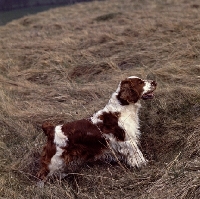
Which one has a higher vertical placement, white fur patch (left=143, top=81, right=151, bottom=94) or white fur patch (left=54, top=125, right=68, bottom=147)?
white fur patch (left=143, top=81, right=151, bottom=94)

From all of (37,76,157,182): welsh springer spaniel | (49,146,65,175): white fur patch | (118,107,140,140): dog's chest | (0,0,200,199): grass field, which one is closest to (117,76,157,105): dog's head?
(37,76,157,182): welsh springer spaniel

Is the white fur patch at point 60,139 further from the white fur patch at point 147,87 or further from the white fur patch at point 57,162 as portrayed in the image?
the white fur patch at point 147,87

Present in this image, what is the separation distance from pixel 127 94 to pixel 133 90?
8 centimetres

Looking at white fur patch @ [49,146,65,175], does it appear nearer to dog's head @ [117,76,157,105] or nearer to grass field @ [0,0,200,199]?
grass field @ [0,0,200,199]

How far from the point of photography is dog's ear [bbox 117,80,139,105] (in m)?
4.15

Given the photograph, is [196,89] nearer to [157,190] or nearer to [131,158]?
[131,158]

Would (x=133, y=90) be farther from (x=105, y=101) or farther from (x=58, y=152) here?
(x=105, y=101)

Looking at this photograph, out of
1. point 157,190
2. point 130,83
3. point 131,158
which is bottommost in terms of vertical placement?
point 131,158

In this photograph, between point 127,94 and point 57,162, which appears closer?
point 57,162

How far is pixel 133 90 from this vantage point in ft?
13.6

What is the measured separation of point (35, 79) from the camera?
8.30 meters

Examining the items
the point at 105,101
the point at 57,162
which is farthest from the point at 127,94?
the point at 105,101

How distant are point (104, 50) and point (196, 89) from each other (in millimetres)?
4657

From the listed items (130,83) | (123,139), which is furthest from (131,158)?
(130,83)
